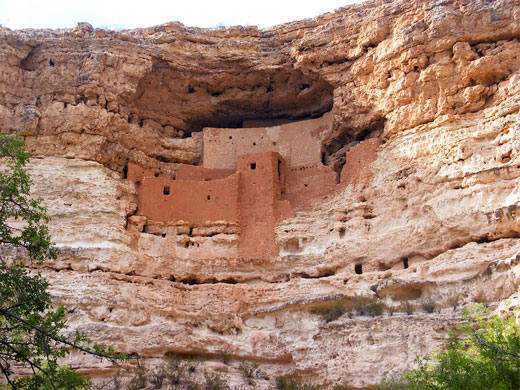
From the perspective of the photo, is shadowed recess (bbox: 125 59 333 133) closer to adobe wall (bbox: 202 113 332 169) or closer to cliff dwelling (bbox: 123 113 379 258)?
adobe wall (bbox: 202 113 332 169)

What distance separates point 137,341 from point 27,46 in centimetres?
923

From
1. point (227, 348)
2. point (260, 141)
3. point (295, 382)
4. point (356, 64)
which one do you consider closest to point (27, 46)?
point (260, 141)

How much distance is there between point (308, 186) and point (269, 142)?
2249 mm

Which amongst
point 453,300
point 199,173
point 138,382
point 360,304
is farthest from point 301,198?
point 138,382

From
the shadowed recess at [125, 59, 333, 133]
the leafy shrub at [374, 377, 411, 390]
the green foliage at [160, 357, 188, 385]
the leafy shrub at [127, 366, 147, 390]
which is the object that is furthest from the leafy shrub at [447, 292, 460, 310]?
the shadowed recess at [125, 59, 333, 133]

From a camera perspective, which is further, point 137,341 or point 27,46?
point 27,46

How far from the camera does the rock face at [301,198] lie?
44.0ft

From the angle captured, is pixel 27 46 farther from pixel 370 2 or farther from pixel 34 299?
pixel 34 299

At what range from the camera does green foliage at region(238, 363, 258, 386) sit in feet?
42.8

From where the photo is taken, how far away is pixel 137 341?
45.4ft

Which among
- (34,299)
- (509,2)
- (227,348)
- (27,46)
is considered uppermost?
(27,46)

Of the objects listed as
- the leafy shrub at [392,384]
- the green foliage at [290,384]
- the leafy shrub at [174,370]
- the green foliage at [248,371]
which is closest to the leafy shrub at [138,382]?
the leafy shrub at [174,370]

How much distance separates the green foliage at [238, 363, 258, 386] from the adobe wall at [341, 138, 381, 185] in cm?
547

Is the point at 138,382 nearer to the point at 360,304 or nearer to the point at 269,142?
the point at 360,304
